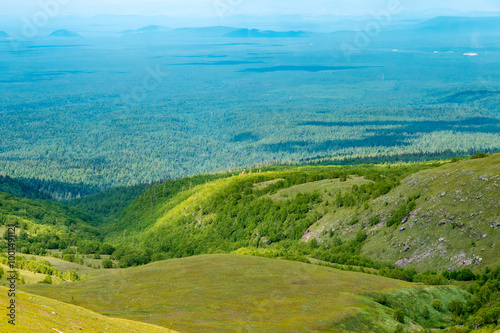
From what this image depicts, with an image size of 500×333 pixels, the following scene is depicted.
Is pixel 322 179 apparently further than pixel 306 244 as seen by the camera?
Yes

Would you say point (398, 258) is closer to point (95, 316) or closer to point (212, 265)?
point (212, 265)

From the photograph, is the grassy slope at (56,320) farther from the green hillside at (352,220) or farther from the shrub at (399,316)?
the green hillside at (352,220)

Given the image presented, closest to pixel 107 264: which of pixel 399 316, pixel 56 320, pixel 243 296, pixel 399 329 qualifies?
pixel 243 296

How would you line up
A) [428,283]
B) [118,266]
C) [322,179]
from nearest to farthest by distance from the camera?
1. [428,283]
2. [118,266]
3. [322,179]

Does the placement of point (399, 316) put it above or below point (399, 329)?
below

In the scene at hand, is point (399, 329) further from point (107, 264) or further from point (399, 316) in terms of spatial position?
point (107, 264)

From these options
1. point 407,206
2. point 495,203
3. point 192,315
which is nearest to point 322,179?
point 407,206
